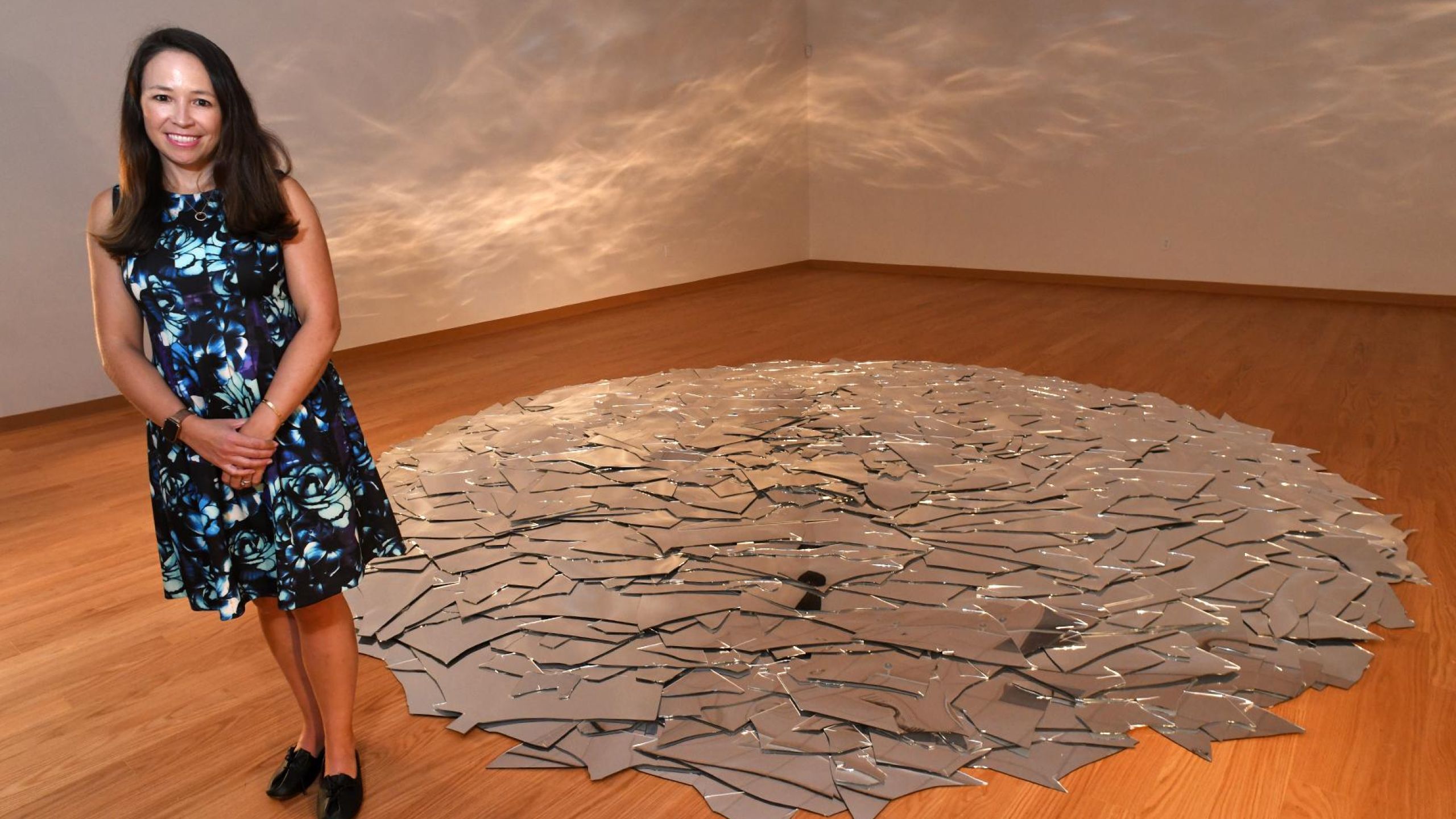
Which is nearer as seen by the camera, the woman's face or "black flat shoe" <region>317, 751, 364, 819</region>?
the woman's face

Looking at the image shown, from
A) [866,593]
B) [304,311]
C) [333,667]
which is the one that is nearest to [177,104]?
[304,311]

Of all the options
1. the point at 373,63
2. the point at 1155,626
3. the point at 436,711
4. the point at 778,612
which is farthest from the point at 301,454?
the point at 373,63

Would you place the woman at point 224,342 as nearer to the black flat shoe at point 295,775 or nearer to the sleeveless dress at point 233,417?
the sleeveless dress at point 233,417

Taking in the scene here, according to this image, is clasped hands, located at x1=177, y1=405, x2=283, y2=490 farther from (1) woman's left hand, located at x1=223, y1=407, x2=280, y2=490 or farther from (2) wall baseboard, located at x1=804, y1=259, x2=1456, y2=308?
(2) wall baseboard, located at x1=804, y1=259, x2=1456, y2=308

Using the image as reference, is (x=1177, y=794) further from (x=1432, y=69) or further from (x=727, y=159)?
(x=727, y=159)

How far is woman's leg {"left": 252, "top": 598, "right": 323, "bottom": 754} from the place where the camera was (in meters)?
1.71

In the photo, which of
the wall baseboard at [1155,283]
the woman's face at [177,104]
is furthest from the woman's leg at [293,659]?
the wall baseboard at [1155,283]

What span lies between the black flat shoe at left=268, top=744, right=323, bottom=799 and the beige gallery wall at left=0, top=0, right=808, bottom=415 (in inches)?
139

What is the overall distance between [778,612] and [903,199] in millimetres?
6359

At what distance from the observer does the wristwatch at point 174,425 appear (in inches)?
58.6

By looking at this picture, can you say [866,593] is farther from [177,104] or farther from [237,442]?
[177,104]

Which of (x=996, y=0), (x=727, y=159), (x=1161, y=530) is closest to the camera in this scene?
(x=1161, y=530)

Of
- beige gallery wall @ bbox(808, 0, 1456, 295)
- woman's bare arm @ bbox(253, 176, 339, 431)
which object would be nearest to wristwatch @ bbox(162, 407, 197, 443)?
woman's bare arm @ bbox(253, 176, 339, 431)

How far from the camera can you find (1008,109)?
289 inches
